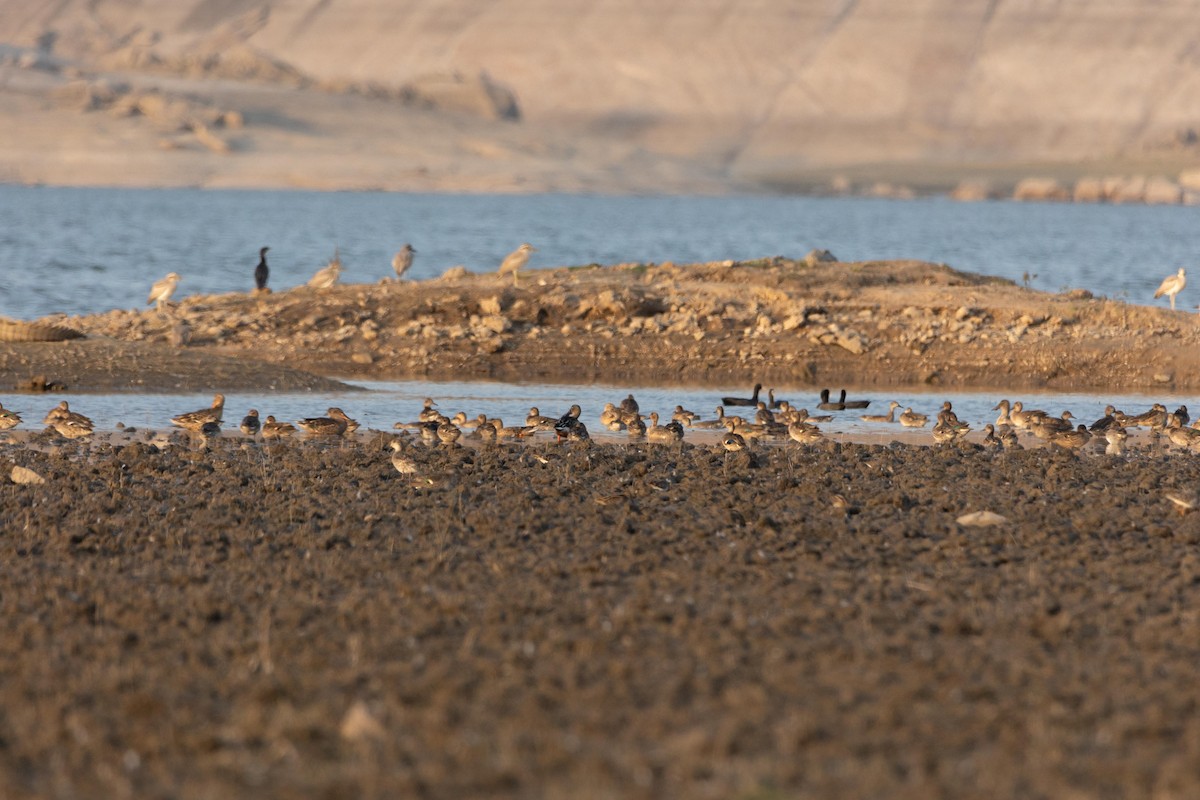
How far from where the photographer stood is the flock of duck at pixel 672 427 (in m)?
16.4

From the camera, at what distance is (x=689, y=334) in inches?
1016

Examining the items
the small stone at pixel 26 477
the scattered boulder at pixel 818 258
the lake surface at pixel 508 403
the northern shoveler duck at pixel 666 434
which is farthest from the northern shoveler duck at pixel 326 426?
the scattered boulder at pixel 818 258

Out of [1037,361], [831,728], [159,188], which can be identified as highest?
[159,188]

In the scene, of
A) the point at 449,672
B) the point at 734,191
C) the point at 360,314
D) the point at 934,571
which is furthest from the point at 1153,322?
the point at 734,191

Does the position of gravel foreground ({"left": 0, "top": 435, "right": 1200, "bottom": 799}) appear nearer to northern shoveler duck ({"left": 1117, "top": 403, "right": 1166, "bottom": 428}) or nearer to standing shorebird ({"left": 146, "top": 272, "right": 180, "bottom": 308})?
northern shoveler duck ({"left": 1117, "top": 403, "right": 1166, "bottom": 428})

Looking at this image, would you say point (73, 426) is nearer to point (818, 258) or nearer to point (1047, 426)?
point (1047, 426)

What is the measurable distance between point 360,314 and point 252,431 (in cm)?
988

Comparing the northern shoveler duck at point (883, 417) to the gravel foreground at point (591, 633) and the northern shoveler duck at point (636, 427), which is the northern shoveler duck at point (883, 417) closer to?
the northern shoveler duck at point (636, 427)

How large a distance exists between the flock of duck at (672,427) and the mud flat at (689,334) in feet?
18.1

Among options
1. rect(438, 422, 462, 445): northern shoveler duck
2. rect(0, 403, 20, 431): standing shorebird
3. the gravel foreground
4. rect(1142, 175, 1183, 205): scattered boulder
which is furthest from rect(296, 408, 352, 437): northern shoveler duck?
rect(1142, 175, 1183, 205): scattered boulder

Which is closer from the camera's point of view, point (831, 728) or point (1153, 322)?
point (831, 728)

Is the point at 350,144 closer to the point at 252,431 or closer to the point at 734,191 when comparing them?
the point at 734,191

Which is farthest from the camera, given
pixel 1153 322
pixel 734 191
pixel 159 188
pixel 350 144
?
pixel 734 191

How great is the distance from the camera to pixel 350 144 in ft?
573
